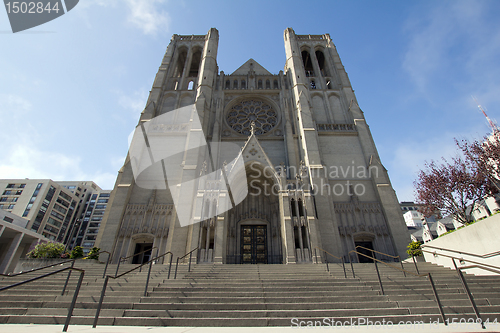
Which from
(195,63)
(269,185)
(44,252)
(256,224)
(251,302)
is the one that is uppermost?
(195,63)

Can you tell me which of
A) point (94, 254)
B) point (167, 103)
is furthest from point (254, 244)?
point (167, 103)

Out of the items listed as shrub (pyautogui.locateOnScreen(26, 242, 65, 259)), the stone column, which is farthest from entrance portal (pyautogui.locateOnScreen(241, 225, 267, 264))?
the stone column

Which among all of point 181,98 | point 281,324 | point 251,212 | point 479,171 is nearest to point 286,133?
point 251,212

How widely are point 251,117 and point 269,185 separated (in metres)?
9.17

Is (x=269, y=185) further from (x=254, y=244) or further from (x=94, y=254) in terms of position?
(x=94, y=254)

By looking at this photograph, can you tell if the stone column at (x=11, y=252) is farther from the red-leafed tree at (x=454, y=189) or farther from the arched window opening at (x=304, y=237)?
the red-leafed tree at (x=454, y=189)

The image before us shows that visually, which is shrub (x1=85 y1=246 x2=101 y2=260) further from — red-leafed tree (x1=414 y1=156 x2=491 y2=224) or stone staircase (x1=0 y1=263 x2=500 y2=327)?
red-leafed tree (x1=414 y1=156 x2=491 y2=224)

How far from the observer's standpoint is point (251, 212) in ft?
58.8

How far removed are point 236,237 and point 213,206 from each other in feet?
11.1

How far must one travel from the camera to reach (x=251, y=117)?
80.8 ft

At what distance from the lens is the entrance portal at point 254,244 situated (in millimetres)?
16516

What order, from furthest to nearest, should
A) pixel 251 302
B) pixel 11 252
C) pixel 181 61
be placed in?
pixel 181 61
pixel 11 252
pixel 251 302

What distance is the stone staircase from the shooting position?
199 inches

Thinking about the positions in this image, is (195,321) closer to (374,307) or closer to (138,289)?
(138,289)
